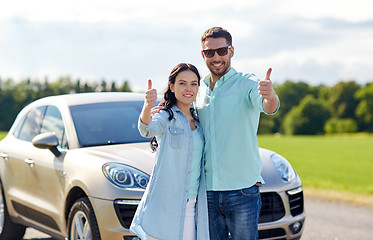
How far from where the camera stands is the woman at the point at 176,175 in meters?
3.28

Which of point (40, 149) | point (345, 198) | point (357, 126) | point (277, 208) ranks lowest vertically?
point (357, 126)

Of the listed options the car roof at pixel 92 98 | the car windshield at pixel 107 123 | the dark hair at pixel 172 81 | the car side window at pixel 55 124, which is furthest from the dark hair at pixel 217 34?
the car roof at pixel 92 98

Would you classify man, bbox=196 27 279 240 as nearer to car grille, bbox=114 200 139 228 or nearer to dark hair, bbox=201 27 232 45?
dark hair, bbox=201 27 232 45

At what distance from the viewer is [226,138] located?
3.41m

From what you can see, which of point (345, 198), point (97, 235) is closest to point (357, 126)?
point (345, 198)

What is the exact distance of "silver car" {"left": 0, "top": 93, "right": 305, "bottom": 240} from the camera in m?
4.45

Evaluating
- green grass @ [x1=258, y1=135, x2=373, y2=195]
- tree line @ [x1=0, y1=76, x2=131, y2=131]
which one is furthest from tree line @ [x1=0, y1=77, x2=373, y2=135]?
green grass @ [x1=258, y1=135, x2=373, y2=195]

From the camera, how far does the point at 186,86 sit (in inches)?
133

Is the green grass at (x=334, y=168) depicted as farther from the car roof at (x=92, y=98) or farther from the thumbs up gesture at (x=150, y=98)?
the thumbs up gesture at (x=150, y=98)

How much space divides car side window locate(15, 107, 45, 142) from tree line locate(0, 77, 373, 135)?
315ft

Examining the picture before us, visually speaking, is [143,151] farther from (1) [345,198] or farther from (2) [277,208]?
(1) [345,198]

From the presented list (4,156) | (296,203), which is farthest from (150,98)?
(4,156)

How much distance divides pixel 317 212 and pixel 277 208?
4126 millimetres

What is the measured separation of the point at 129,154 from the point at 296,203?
1.61m
